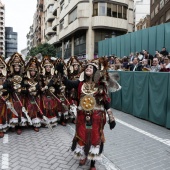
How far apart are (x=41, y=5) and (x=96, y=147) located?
7038cm

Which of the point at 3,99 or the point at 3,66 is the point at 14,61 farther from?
the point at 3,99

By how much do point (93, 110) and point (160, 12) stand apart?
30986 millimetres

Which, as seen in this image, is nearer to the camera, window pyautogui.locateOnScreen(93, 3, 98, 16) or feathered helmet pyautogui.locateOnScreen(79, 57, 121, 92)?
feathered helmet pyautogui.locateOnScreen(79, 57, 121, 92)

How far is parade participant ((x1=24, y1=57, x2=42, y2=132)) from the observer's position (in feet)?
24.0

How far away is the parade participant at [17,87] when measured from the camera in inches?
278

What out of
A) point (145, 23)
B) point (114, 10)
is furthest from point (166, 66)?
point (145, 23)

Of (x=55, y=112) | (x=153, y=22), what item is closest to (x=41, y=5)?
(x=153, y=22)

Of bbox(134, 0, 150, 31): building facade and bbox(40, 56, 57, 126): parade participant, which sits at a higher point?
bbox(134, 0, 150, 31): building facade

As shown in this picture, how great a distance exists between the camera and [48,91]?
7711 millimetres

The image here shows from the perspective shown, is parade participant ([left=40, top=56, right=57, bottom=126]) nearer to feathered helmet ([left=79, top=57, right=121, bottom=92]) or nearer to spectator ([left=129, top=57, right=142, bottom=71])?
feathered helmet ([left=79, top=57, right=121, bottom=92])

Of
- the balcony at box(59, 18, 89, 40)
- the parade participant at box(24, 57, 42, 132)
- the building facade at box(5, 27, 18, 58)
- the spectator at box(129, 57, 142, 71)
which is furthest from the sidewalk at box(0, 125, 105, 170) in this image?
the building facade at box(5, 27, 18, 58)

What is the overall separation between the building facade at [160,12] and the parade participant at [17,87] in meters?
25.5

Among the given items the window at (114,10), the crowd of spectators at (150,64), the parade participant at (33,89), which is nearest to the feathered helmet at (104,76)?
the parade participant at (33,89)

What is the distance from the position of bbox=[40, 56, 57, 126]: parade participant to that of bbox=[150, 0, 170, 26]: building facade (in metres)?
24.7
